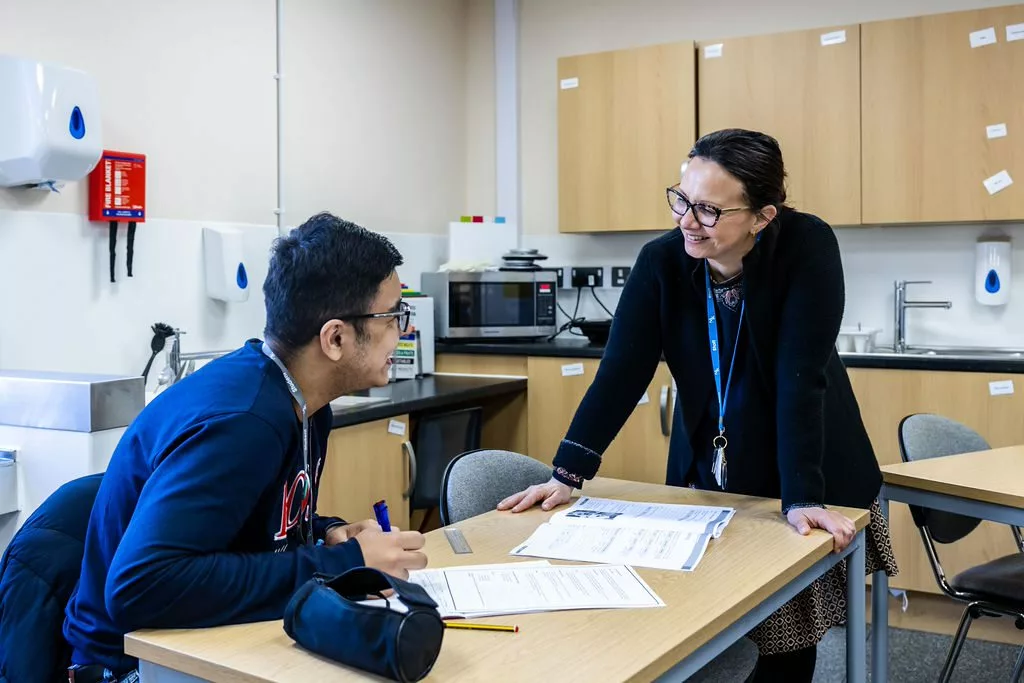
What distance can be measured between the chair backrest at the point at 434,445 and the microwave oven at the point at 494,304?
20.9 inches

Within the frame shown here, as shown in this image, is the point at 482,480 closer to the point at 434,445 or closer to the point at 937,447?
the point at 937,447

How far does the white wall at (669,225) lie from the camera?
3.75 m

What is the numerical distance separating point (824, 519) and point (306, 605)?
946 millimetres

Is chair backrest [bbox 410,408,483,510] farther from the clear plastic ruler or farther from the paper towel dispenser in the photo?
the clear plastic ruler

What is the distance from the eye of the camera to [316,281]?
4.28 ft

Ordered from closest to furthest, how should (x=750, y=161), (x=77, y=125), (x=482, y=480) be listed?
1. (x=750, y=161)
2. (x=482, y=480)
3. (x=77, y=125)

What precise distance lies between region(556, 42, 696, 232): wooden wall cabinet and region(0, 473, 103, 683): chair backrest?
9.78 feet

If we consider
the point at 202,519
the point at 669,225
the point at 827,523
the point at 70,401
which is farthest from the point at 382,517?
the point at 669,225

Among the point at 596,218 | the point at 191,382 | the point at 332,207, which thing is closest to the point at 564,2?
the point at 596,218

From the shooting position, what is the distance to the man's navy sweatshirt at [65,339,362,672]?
111 cm

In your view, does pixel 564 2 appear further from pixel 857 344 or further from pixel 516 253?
pixel 857 344

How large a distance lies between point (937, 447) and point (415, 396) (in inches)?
64.1

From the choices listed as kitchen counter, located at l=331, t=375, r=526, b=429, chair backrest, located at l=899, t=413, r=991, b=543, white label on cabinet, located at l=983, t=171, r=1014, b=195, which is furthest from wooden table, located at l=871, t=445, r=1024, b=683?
kitchen counter, located at l=331, t=375, r=526, b=429

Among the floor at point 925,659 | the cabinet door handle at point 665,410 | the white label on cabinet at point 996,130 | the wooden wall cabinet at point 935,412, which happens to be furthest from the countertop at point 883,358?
the floor at point 925,659
